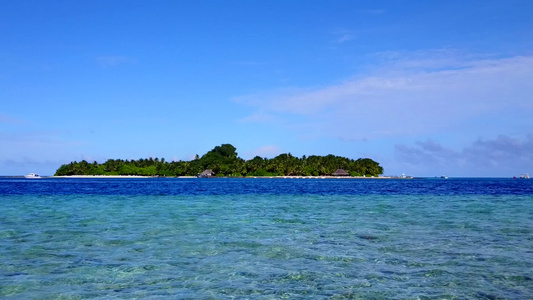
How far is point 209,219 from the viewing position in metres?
27.2

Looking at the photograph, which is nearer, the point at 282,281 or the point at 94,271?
the point at 282,281

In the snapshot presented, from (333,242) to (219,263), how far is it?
237 inches

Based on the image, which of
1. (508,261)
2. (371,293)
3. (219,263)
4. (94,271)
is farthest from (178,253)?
(508,261)

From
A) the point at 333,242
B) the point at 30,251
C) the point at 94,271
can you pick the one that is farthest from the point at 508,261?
the point at 30,251

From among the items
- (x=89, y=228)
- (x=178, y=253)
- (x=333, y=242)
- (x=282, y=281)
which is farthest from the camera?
(x=89, y=228)

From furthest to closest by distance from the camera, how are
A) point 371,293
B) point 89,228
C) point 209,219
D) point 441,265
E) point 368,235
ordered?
point 209,219 → point 89,228 → point 368,235 → point 441,265 → point 371,293

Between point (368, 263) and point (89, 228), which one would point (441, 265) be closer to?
point (368, 263)

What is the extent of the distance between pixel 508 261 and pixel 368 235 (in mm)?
6677

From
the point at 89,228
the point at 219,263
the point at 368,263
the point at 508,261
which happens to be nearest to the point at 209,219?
the point at 89,228

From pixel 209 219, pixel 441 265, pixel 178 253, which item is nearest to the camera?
pixel 441 265

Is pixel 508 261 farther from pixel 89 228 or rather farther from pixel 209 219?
pixel 89 228

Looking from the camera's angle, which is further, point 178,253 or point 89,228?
point 89,228

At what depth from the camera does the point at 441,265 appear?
529 inches

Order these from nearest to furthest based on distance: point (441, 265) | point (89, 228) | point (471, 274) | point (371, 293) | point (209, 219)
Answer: point (371, 293) → point (471, 274) → point (441, 265) → point (89, 228) → point (209, 219)
